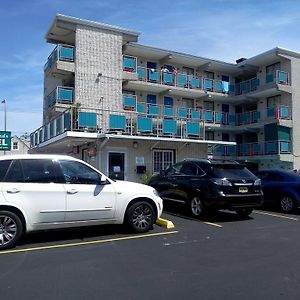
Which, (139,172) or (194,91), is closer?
(139,172)

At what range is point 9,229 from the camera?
25.6 ft

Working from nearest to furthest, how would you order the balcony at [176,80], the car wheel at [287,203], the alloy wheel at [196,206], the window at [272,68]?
1. the alloy wheel at [196,206]
2. the car wheel at [287,203]
3. the balcony at [176,80]
4. the window at [272,68]

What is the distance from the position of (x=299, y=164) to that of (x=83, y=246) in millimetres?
27378

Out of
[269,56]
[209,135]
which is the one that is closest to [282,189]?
[209,135]

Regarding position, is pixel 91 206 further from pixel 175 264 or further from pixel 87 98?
pixel 87 98

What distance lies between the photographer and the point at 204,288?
5406mm

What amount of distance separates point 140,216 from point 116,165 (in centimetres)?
1108

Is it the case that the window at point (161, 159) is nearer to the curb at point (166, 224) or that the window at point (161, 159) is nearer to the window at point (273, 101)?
the curb at point (166, 224)

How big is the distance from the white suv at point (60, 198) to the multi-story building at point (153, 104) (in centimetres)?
961

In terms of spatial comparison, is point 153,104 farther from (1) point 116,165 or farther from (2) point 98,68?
(1) point 116,165

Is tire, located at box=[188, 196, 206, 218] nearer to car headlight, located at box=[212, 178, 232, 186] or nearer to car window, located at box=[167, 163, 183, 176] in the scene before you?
car headlight, located at box=[212, 178, 232, 186]

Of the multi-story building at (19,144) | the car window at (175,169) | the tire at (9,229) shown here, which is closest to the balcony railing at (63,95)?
the car window at (175,169)

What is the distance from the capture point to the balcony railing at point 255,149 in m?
31.2

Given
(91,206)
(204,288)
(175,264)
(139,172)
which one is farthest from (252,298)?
(139,172)
